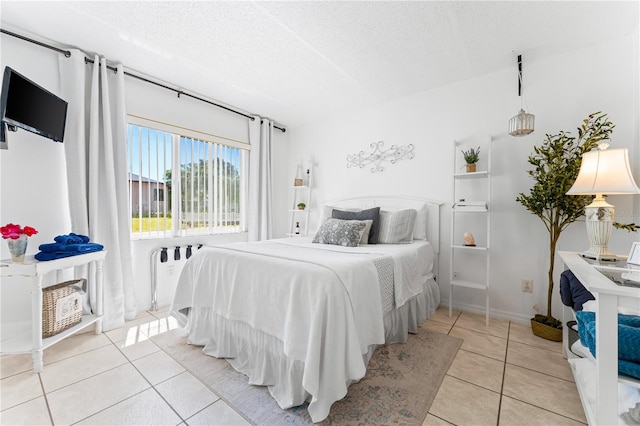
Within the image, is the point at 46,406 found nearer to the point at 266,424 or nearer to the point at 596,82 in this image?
the point at 266,424

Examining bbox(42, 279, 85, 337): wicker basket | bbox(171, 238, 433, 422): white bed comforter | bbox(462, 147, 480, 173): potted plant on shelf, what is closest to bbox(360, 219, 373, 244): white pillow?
bbox(171, 238, 433, 422): white bed comforter

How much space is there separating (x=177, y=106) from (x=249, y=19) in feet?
5.47

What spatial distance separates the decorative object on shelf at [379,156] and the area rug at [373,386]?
6.80 ft

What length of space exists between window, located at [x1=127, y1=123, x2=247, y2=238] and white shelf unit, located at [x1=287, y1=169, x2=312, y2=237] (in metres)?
0.86

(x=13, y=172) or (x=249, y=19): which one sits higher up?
(x=249, y=19)

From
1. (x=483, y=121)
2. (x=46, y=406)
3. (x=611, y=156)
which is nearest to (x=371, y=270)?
(x=611, y=156)

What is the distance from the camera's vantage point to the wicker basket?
1938 mm

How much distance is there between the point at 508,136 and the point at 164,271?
13.0 feet

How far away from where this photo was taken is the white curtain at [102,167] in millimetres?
2311

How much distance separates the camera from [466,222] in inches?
111

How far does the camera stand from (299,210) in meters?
4.21

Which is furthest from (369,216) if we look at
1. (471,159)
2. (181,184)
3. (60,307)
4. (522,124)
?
(60,307)

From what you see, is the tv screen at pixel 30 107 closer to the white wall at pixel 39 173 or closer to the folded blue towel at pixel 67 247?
the white wall at pixel 39 173

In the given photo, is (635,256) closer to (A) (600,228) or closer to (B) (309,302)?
(A) (600,228)
